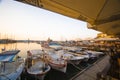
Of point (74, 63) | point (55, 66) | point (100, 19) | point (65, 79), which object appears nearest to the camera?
point (100, 19)

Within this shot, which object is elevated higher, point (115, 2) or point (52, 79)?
point (115, 2)

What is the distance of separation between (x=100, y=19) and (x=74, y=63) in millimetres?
13720

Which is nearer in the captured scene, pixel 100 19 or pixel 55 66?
pixel 100 19

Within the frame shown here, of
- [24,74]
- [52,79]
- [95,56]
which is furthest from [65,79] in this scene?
[95,56]

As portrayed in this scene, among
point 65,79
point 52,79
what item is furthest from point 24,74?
point 65,79

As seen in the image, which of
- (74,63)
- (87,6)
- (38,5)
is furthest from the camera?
(74,63)

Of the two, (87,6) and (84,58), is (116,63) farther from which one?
(84,58)

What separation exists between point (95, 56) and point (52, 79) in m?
13.4

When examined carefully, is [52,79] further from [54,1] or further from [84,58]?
[54,1]

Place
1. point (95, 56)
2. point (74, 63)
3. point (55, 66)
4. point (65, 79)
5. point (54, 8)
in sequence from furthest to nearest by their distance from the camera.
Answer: point (95, 56) < point (74, 63) < point (55, 66) < point (65, 79) < point (54, 8)

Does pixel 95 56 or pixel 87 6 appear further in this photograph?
pixel 95 56

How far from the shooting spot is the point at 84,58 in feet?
60.4

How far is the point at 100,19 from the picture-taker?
3.72 metres

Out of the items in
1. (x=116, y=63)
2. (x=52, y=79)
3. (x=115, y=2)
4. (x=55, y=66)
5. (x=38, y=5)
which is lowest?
(x=52, y=79)
